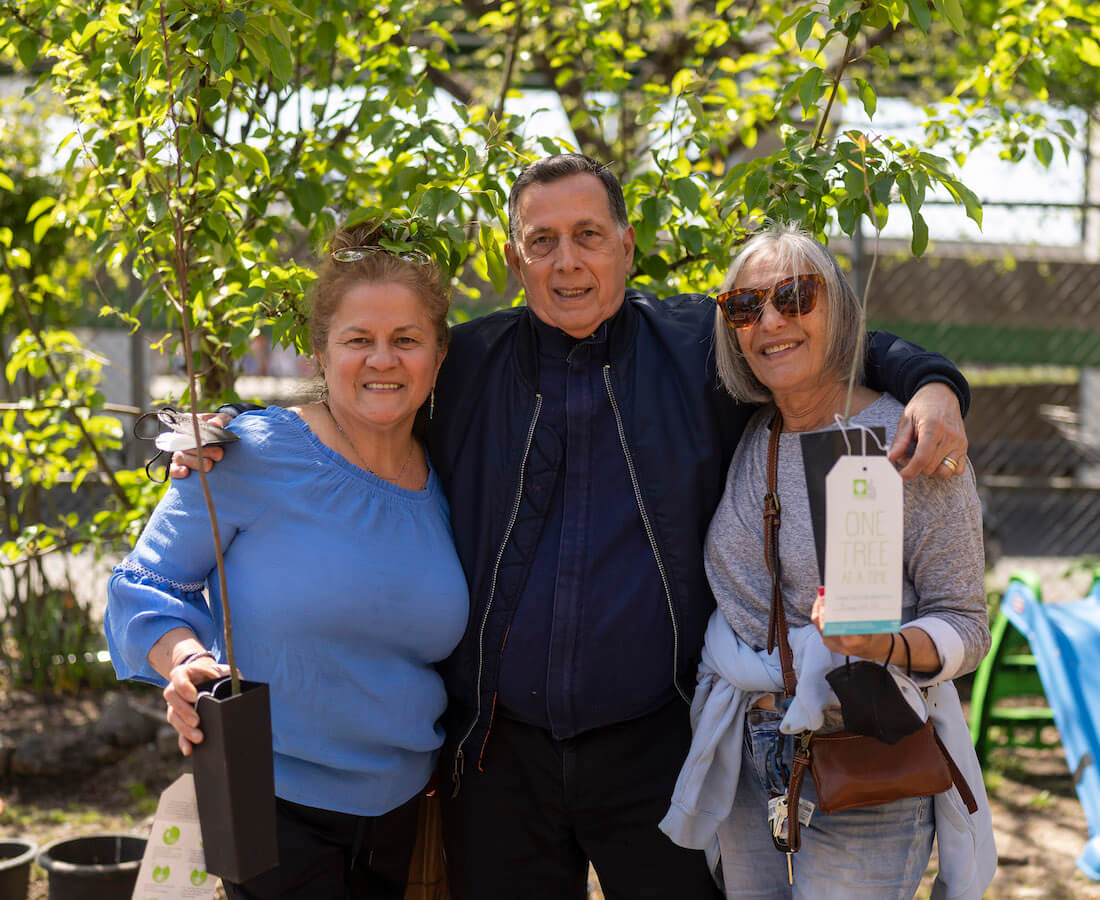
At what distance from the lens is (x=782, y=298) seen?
79.7 inches

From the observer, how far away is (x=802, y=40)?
2.27m

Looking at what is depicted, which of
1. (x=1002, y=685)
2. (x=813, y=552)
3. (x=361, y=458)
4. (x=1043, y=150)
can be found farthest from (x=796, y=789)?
(x=1002, y=685)

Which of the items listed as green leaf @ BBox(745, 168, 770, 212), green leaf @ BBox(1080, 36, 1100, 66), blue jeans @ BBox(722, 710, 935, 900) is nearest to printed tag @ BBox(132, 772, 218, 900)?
blue jeans @ BBox(722, 710, 935, 900)

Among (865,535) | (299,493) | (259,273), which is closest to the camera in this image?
(865,535)

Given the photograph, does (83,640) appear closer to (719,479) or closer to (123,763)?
(123,763)

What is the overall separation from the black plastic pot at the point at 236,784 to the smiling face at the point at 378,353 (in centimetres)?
72

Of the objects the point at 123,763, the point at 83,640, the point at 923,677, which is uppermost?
the point at 923,677

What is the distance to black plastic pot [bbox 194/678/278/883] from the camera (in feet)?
5.28

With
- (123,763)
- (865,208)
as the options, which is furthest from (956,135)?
(123,763)

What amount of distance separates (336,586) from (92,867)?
183 cm

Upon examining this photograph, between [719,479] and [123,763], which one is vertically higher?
[719,479]

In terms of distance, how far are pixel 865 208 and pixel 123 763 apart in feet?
14.0

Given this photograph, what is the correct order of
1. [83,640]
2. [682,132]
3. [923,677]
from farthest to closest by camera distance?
[83,640] → [682,132] → [923,677]

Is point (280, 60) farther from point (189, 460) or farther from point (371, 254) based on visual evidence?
point (189, 460)
